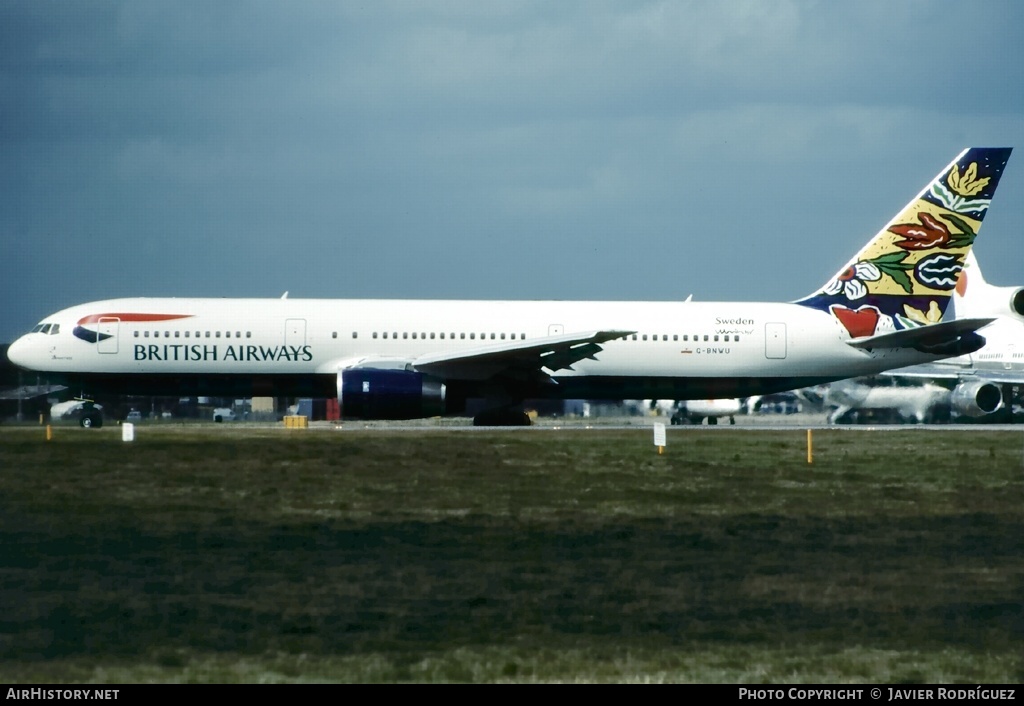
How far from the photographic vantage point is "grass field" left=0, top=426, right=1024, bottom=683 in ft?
27.7

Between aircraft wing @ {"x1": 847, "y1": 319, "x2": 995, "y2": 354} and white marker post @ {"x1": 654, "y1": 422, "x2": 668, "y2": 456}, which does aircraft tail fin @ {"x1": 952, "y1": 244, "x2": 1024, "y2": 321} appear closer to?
aircraft wing @ {"x1": 847, "y1": 319, "x2": 995, "y2": 354}

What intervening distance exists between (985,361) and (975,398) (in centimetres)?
968

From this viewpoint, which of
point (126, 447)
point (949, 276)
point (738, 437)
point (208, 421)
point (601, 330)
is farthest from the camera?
point (208, 421)

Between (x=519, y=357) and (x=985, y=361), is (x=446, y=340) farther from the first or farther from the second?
(x=985, y=361)

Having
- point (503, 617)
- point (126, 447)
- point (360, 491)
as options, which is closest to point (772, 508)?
point (360, 491)

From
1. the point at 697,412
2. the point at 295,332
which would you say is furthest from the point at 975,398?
the point at 295,332

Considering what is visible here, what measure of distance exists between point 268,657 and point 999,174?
34263 millimetres

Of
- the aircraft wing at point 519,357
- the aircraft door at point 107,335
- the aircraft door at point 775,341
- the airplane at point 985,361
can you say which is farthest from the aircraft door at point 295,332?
the airplane at point 985,361

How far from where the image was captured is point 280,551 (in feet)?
42.3

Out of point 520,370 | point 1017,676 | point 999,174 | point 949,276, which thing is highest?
point 999,174

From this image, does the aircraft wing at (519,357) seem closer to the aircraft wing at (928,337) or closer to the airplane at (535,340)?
the airplane at (535,340)

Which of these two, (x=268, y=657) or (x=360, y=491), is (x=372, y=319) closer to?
(x=360, y=491)

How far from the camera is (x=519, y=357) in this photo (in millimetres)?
34156

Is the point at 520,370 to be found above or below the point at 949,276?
below
